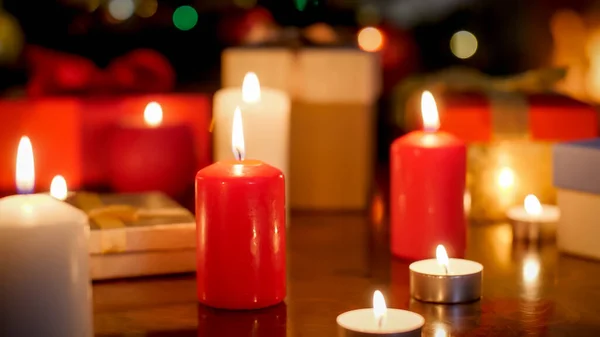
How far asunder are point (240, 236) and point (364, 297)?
0.15 meters

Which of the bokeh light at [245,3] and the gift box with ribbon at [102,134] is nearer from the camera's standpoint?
the gift box with ribbon at [102,134]

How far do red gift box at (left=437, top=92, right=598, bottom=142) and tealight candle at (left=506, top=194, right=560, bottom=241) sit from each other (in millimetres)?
116

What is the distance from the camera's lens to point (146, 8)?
92.8 inches

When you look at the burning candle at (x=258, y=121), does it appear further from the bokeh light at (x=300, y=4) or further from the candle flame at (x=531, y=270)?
the bokeh light at (x=300, y=4)

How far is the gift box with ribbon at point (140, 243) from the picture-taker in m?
1.07

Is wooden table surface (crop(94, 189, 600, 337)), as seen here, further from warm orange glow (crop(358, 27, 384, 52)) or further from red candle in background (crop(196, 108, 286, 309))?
warm orange glow (crop(358, 27, 384, 52))

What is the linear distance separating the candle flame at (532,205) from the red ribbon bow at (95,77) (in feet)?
2.07

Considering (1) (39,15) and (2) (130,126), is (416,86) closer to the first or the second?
(2) (130,126)

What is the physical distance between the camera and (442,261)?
1.01m

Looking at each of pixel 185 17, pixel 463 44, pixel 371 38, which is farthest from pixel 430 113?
pixel 463 44

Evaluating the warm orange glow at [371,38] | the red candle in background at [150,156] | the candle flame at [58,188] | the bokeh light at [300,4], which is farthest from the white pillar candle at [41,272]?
the warm orange glow at [371,38]

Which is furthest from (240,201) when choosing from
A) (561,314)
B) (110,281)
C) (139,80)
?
(139,80)

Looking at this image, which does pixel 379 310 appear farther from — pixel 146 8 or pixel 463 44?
pixel 463 44

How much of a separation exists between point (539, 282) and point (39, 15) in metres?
1.51
